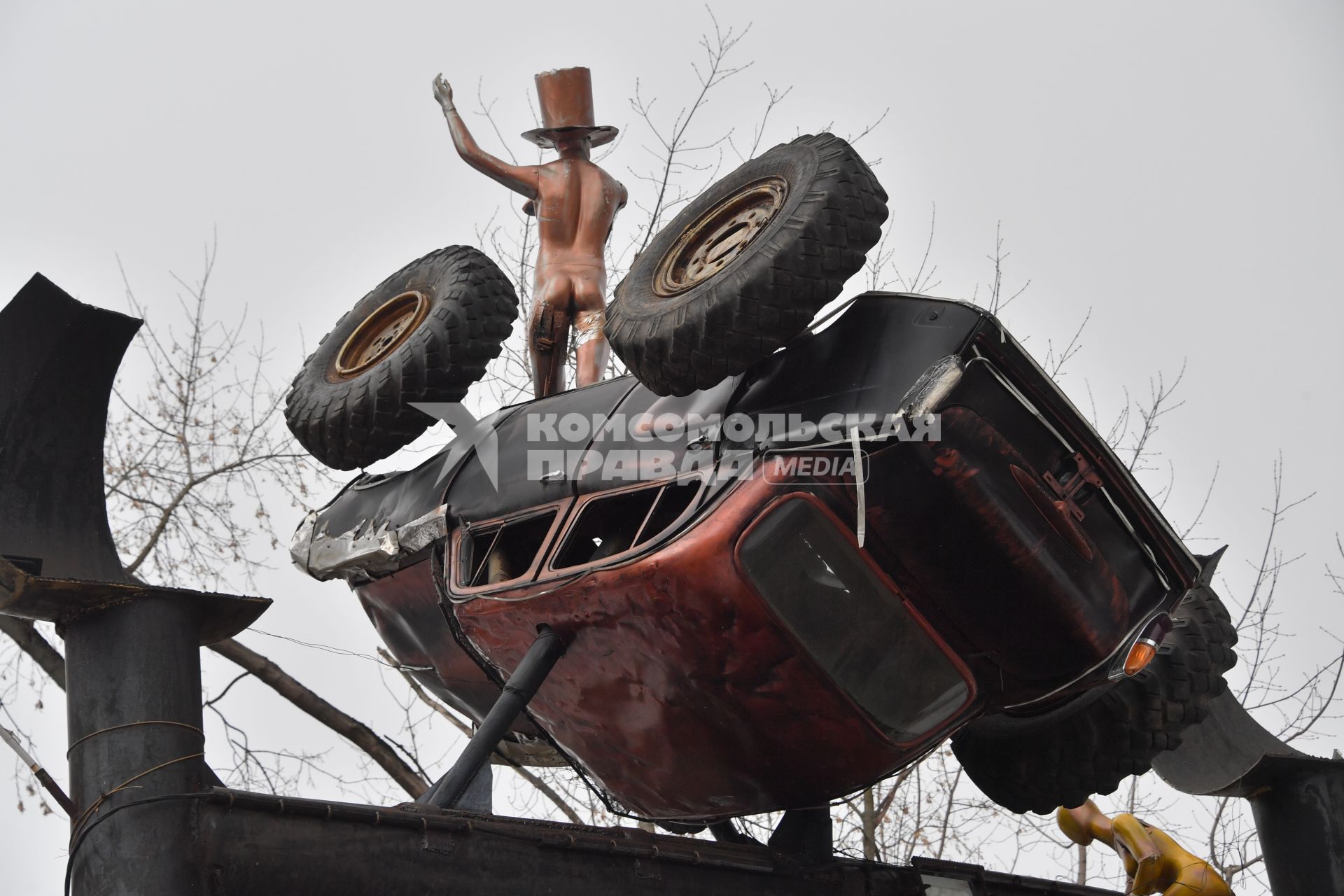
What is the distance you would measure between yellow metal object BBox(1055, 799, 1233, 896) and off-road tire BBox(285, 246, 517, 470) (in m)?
3.93

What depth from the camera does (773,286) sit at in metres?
5.98

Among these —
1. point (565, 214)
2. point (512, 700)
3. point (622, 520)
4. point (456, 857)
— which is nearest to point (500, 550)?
point (622, 520)

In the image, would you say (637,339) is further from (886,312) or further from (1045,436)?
(1045,436)

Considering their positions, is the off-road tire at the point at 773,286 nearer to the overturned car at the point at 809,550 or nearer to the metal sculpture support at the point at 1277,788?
the overturned car at the point at 809,550

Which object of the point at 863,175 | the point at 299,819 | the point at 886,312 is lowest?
the point at 299,819

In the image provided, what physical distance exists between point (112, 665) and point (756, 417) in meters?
2.63

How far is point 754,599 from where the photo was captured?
5898 mm

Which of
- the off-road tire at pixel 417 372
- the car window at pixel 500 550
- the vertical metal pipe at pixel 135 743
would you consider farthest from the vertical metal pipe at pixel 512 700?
the off-road tire at pixel 417 372

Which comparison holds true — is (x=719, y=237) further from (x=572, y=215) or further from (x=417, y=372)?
(x=572, y=215)

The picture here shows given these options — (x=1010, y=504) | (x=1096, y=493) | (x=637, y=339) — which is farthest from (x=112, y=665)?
(x=1096, y=493)

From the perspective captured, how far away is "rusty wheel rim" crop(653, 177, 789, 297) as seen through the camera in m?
6.53

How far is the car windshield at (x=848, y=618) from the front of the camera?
19.4 ft

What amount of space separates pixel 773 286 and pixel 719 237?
0.96 meters

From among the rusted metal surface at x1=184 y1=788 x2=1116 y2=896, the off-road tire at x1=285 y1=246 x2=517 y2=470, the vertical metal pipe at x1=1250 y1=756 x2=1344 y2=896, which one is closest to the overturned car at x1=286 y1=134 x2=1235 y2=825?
the rusted metal surface at x1=184 y1=788 x2=1116 y2=896
